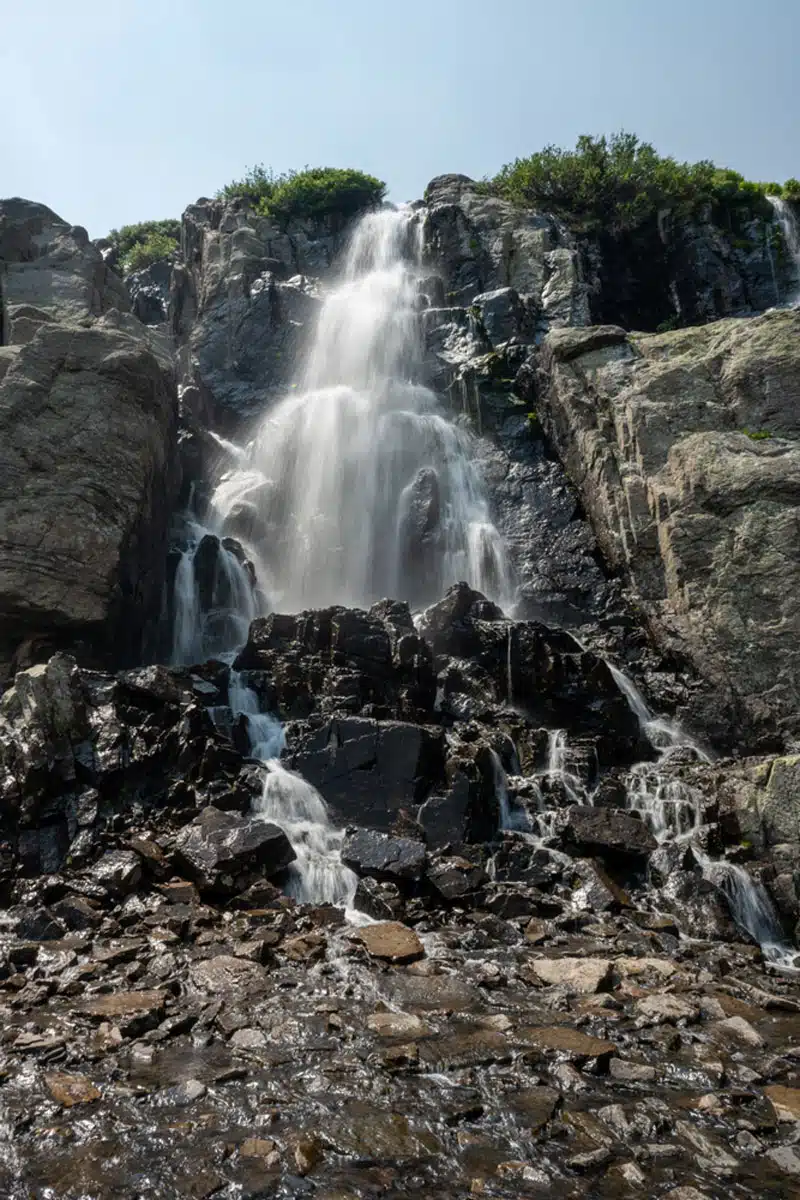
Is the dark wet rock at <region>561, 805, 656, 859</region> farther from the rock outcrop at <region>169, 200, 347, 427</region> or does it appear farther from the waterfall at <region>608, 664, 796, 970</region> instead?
the rock outcrop at <region>169, 200, 347, 427</region>

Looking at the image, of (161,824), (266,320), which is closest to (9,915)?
(161,824)

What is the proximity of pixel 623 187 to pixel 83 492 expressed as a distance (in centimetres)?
3770

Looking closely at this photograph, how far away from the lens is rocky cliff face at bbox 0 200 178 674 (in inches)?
854

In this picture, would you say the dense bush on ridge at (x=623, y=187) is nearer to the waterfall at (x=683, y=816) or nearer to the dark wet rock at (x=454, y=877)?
the waterfall at (x=683, y=816)

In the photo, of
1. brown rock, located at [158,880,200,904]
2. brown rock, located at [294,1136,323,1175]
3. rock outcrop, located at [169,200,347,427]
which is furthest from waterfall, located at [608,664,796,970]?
rock outcrop, located at [169,200,347,427]

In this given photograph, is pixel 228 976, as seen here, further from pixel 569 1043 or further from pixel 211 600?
pixel 211 600

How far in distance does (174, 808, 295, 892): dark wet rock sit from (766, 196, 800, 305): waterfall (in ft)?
134

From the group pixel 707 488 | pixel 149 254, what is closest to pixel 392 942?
pixel 707 488

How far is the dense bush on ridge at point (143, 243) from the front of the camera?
59.2 m

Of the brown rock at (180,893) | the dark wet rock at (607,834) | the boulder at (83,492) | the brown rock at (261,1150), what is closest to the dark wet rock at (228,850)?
the brown rock at (180,893)

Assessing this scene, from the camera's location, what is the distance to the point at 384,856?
1482 cm

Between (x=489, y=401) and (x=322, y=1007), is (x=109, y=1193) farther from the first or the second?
(x=489, y=401)

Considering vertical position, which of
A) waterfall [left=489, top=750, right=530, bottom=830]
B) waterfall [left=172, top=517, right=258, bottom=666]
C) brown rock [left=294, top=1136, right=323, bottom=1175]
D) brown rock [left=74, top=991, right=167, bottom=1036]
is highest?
waterfall [left=172, top=517, right=258, bottom=666]

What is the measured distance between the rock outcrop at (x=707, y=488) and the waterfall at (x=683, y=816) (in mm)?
1113
